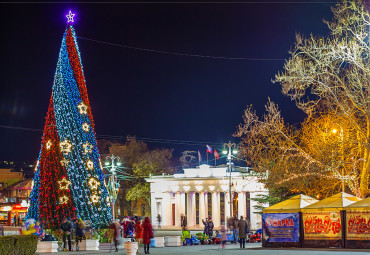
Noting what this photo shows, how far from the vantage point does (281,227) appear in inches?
1109

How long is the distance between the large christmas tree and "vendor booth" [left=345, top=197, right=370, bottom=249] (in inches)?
537

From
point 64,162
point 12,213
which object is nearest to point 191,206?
point 12,213

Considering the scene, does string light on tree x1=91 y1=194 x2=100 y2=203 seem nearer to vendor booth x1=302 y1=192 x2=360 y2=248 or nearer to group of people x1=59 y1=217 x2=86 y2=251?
group of people x1=59 y1=217 x2=86 y2=251

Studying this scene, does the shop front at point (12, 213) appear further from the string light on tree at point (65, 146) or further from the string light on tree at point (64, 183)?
the string light on tree at point (64, 183)

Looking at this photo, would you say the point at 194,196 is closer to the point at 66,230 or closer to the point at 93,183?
the point at 93,183

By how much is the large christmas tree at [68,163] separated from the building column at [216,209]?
48229mm

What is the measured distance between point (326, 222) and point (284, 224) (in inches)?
86.0

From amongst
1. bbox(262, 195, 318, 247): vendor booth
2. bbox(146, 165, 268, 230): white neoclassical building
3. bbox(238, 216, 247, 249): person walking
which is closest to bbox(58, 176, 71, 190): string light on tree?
bbox(238, 216, 247, 249): person walking

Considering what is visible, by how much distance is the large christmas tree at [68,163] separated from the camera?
3256cm

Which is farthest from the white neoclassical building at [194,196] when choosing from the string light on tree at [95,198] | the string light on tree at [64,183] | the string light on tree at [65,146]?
the string light on tree at [64,183]

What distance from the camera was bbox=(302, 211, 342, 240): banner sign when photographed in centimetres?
2623

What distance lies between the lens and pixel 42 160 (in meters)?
33.1

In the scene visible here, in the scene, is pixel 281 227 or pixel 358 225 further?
pixel 281 227

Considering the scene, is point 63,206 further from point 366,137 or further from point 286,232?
point 366,137
